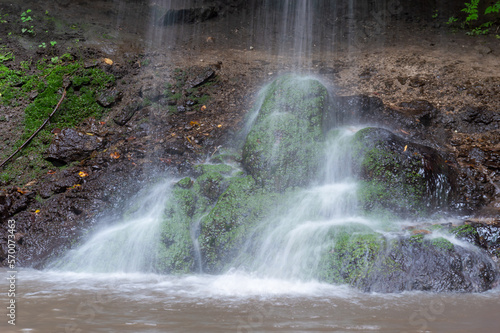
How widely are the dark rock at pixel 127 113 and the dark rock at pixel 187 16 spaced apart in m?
4.45

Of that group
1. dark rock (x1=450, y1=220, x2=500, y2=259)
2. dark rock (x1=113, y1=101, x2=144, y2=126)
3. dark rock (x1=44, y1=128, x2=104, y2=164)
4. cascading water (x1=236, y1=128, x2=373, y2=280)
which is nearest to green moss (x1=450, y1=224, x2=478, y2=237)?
dark rock (x1=450, y1=220, x2=500, y2=259)

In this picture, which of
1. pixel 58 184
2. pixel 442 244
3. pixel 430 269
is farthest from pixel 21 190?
pixel 442 244

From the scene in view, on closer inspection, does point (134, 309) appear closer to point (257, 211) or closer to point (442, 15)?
point (257, 211)

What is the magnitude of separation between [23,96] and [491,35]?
37.4ft

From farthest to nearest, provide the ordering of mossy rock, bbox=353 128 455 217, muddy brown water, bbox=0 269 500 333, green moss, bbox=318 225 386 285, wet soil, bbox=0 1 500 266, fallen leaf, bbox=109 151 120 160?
fallen leaf, bbox=109 151 120 160 < wet soil, bbox=0 1 500 266 < mossy rock, bbox=353 128 455 217 < green moss, bbox=318 225 386 285 < muddy brown water, bbox=0 269 500 333

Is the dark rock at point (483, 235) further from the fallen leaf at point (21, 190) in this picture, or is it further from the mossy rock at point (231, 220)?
the fallen leaf at point (21, 190)

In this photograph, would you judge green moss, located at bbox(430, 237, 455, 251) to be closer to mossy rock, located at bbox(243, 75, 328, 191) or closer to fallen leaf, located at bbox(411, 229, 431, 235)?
fallen leaf, located at bbox(411, 229, 431, 235)

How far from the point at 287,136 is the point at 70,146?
3.98 metres

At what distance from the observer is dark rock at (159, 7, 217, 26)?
1148 cm

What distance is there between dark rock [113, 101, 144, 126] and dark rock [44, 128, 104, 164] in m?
0.74

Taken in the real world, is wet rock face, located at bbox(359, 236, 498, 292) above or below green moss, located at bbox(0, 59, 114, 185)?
below

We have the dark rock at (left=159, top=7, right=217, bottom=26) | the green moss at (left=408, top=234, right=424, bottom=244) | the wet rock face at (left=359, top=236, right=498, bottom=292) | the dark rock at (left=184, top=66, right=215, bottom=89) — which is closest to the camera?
the wet rock face at (left=359, top=236, right=498, bottom=292)

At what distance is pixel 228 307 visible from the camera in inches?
134

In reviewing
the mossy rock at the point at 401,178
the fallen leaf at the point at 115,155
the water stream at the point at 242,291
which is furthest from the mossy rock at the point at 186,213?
the mossy rock at the point at 401,178
